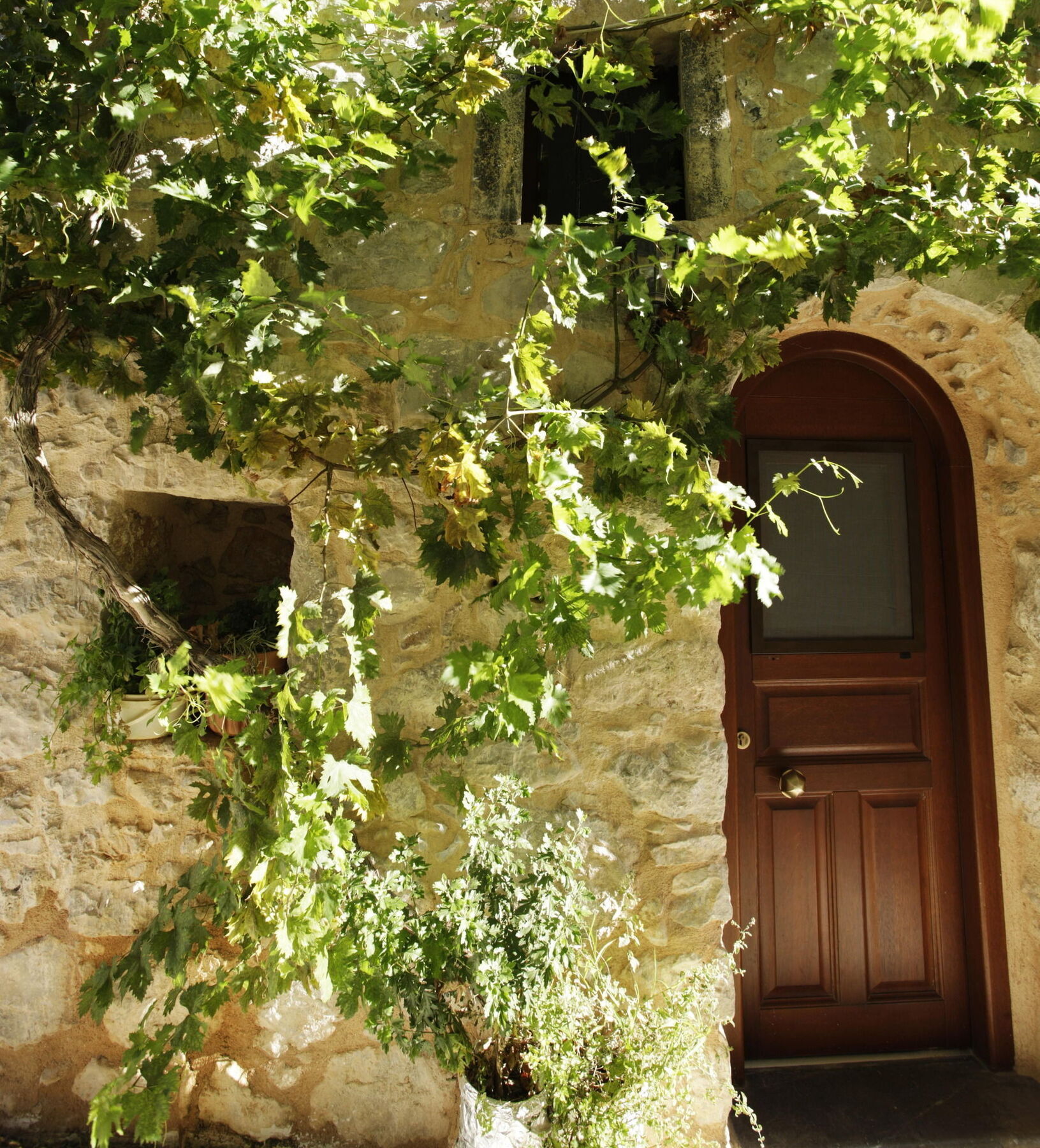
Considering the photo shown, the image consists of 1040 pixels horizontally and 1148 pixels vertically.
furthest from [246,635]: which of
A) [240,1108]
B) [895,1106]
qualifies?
[895,1106]

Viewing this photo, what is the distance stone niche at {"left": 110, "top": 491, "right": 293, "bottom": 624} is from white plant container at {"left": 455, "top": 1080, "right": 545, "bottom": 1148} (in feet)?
4.81

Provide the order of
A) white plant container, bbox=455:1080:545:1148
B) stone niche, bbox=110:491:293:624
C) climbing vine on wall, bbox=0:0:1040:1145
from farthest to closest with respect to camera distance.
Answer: stone niche, bbox=110:491:293:624, white plant container, bbox=455:1080:545:1148, climbing vine on wall, bbox=0:0:1040:1145

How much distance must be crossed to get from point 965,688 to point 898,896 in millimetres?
663

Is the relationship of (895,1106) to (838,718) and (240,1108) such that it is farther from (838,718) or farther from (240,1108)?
(240,1108)

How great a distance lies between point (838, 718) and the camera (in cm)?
255

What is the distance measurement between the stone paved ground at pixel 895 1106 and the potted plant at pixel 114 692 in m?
1.90

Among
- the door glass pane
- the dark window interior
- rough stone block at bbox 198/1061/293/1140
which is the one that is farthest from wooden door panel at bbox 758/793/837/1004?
the dark window interior

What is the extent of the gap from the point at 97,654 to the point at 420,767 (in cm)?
88

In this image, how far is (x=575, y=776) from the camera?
2125mm

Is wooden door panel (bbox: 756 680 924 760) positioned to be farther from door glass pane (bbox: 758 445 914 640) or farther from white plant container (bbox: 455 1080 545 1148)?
white plant container (bbox: 455 1080 545 1148)

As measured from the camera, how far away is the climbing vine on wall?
5.27 ft

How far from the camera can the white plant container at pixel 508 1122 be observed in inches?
67.6

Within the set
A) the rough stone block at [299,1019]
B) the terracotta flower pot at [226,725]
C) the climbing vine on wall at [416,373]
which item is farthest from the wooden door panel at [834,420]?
the rough stone block at [299,1019]

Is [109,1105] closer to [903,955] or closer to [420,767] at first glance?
[420,767]
